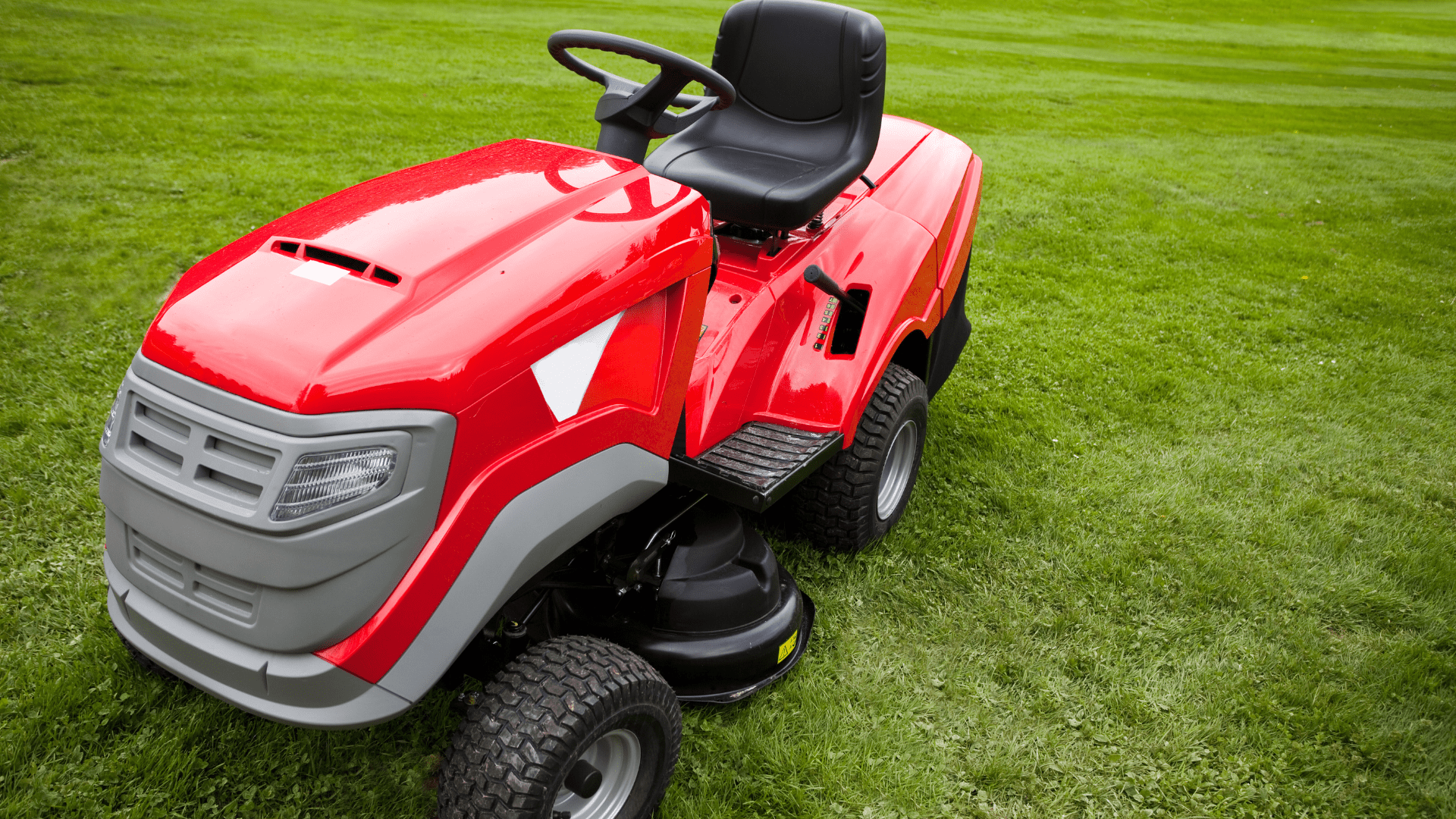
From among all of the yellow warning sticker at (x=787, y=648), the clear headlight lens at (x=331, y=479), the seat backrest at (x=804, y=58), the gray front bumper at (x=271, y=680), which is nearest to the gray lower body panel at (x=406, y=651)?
the gray front bumper at (x=271, y=680)

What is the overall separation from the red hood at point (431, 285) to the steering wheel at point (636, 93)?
0.77 ft

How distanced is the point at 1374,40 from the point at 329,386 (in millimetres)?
25938

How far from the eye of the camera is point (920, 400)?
3.04 meters

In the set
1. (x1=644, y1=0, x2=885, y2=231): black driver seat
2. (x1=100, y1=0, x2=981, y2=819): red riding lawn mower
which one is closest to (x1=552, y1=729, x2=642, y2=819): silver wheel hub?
(x1=100, y1=0, x2=981, y2=819): red riding lawn mower

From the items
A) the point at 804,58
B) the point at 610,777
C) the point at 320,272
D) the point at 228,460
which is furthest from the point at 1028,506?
the point at 228,460

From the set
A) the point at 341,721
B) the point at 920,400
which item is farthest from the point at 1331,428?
the point at 341,721

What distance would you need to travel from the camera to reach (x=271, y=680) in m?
1.51

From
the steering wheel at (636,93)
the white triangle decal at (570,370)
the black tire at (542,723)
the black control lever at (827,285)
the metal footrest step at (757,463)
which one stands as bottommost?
the black tire at (542,723)

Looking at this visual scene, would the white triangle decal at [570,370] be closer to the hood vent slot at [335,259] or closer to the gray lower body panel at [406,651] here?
the gray lower body panel at [406,651]

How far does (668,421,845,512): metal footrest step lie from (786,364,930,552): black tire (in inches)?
8.6

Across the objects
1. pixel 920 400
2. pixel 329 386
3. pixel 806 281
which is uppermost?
pixel 329 386

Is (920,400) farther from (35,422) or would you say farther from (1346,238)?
(1346,238)

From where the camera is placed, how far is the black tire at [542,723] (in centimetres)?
169

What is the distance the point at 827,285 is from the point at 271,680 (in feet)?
5.57
